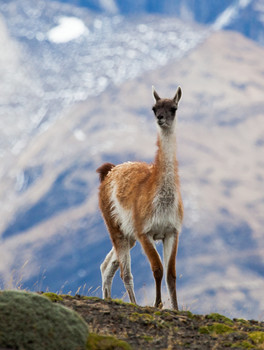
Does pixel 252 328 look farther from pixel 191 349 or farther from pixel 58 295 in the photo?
pixel 58 295

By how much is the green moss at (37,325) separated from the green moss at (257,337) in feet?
10.1

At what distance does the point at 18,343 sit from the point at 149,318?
3.22 m

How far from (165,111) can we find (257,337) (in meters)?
5.10

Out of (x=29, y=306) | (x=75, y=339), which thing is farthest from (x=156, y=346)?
(x=29, y=306)

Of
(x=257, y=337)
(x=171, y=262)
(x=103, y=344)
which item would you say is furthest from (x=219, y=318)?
(x=103, y=344)

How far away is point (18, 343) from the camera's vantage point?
20.9 feet

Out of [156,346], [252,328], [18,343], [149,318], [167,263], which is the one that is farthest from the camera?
[167,263]

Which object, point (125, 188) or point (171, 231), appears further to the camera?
point (125, 188)

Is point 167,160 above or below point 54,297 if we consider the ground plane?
above

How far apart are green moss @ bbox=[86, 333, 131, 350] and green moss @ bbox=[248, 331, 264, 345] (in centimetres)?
262

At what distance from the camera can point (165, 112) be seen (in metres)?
12.0

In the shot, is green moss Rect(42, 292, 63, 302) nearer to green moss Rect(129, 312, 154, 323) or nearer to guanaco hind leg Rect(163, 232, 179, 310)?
green moss Rect(129, 312, 154, 323)

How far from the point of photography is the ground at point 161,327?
805 cm

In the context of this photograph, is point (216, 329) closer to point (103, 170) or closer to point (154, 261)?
point (154, 261)
